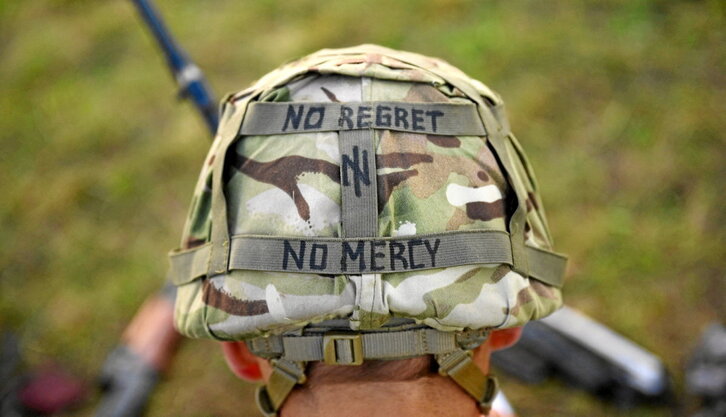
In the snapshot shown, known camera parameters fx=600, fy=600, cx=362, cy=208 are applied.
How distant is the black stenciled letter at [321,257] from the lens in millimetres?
1489

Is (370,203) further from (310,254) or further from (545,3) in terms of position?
(545,3)

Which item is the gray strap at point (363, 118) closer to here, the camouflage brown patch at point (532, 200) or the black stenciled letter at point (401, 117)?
the black stenciled letter at point (401, 117)

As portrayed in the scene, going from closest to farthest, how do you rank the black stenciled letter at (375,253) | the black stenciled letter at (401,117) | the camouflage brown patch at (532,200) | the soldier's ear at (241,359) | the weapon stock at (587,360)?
the black stenciled letter at (375,253) < the black stenciled letter at (401,117) < the camouflage brown patch at (532,200) < the soldier's ear at (241,359) < the weapon stock at (587,360)

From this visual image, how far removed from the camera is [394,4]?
17.7 feet

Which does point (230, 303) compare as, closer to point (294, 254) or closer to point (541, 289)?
point (294, 254)

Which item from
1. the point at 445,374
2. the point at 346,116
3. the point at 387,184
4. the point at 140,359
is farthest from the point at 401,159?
the point at 140,359

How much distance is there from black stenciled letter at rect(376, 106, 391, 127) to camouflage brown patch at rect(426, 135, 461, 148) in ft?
0.39

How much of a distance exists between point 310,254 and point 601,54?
151 inches

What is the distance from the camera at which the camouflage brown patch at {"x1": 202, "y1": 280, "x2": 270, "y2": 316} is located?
1520 mm

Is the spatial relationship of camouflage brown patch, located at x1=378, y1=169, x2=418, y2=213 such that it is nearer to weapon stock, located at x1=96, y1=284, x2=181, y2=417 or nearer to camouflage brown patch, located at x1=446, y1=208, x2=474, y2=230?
camouflage brown patch, located at x1=446, y1=208, x2=474, y2=230

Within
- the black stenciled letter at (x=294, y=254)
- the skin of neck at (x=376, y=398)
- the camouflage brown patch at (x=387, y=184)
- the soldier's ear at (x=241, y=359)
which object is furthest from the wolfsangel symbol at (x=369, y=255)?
the soldier's ear at (x=241, y=359)

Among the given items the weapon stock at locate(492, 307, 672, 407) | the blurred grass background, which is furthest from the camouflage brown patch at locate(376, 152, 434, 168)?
the blurred grass background

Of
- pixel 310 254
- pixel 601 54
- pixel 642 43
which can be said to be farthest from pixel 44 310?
pixel 642 43

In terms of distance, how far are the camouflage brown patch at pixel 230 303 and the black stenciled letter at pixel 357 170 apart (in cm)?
37
